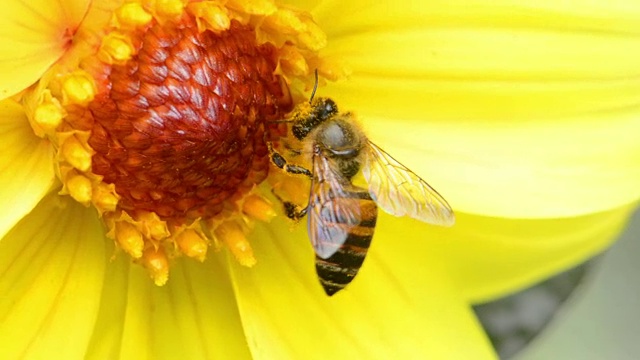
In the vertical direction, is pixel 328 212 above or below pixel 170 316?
above

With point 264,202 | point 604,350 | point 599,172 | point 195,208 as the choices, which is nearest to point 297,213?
point 264,202

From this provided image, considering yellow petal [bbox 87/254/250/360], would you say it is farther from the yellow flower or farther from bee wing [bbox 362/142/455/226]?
bee wing [bbox 362/142/455/226]

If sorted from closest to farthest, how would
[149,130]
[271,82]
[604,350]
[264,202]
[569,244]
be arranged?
[149,130] → [271,82] → [264,202] → [569,244] → [604,350]

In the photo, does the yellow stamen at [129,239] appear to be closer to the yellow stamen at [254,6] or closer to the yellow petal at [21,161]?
the yellow petal at [21,161]

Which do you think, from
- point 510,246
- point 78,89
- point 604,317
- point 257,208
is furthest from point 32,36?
point 604,317

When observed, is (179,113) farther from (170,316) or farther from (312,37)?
(170,316)

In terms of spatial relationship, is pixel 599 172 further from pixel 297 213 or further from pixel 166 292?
pixel 166 292

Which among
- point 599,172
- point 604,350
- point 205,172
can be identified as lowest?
point 604,350
